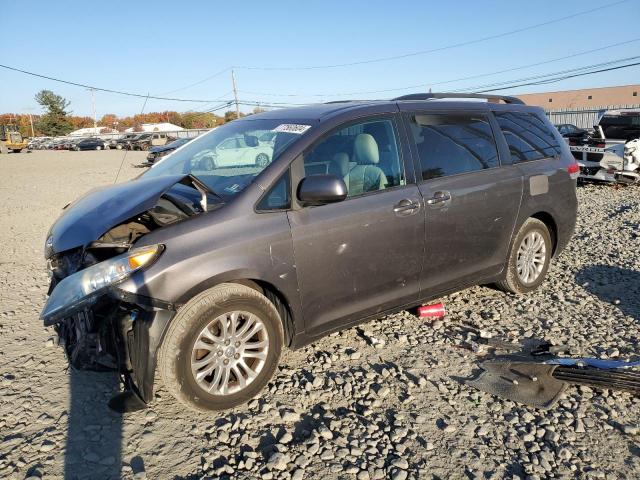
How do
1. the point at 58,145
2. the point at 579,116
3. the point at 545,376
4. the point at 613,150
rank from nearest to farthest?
the point at 545,376, the point at 613,150, the point at 579,116, the point at 58,145

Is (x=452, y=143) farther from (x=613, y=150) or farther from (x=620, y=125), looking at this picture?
(x=620, y=125)

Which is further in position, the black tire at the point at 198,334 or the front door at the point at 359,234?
the front door at the point at 359,234

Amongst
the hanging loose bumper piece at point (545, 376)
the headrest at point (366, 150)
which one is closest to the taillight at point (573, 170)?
the hanging loose bumper piece at point (545, 376)

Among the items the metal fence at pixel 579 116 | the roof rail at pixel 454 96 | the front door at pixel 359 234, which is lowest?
the front door at pixel 359 234

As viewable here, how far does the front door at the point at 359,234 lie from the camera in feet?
10.6

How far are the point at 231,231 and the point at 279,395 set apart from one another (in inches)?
46.1

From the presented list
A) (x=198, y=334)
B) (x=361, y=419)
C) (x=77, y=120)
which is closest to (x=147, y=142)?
(x=198, y=334)

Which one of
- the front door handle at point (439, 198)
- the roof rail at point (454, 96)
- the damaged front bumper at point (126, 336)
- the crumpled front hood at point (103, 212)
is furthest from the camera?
the roof rail at point (454, 96)

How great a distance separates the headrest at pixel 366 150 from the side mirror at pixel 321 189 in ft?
1.82

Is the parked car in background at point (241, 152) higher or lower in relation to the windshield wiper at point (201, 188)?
higher

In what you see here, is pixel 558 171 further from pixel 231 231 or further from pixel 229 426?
pixel 229 426

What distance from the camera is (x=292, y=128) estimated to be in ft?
11.5

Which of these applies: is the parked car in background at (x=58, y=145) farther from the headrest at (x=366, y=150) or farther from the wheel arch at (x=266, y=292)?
the wheel arch at (x=266, y=292)

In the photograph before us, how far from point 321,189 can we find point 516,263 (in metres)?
2.55
